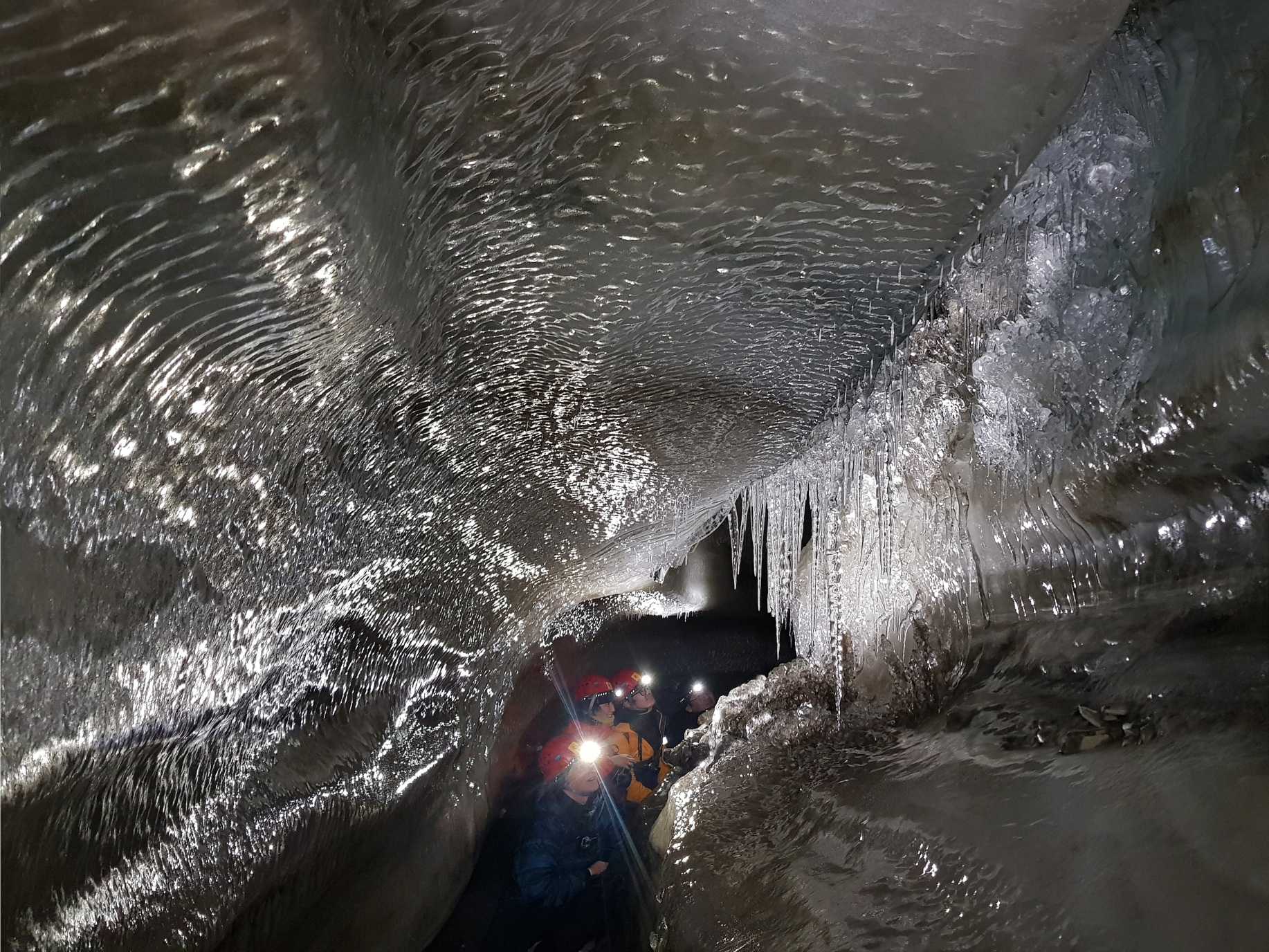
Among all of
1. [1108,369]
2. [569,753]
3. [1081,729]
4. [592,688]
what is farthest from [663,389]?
[592,688]

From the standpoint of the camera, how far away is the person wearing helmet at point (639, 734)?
6.39m

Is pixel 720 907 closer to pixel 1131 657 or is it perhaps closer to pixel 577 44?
pixel 1131 657

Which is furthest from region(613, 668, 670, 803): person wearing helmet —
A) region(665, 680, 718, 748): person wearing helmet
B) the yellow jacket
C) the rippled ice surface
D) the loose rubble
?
the loose rubble

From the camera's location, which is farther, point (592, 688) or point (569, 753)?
point (592, 688)

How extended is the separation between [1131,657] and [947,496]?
3.80 ft

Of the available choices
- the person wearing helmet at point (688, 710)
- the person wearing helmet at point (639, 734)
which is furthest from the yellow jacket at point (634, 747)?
the person wearing helmet at point (688, 710)

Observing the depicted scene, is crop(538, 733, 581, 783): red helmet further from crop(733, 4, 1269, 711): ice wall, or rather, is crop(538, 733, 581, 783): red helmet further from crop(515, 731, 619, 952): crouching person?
crop(733, 4, 1269, 711): ice wall

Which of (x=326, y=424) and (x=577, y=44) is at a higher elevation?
(x=577, y=44)

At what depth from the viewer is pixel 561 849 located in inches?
217

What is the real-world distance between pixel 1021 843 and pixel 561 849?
4.32 metres

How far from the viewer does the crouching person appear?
17.0ft

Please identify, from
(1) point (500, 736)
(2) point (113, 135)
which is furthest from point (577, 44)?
(1) point (500, 736)

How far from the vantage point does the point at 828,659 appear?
4.27 metres

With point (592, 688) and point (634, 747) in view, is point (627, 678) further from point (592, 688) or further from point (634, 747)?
point (634, 747)
